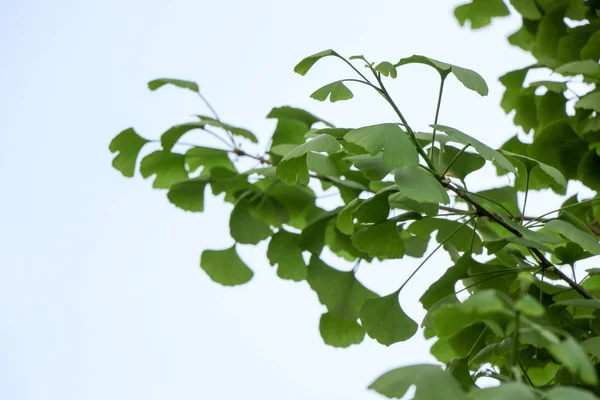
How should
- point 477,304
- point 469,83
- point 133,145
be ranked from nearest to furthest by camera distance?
point 477,304 → point 469,83 → point 133,145

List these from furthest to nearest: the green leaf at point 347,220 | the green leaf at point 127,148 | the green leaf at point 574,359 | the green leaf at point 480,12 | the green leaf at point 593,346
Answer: the green leaf at point 480,12
the green leaf at point 127,148
the green leaf at point 347,220
the green leaf at point 593,346
the green leaf at point 574,359

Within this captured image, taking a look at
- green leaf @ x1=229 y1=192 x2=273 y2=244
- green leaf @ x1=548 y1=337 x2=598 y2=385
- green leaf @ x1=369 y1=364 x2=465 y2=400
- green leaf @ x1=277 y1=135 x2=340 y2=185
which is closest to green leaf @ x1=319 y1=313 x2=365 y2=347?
green leaf @ x1=229 y1=192 x2=273 y2=244

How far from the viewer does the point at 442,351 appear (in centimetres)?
71

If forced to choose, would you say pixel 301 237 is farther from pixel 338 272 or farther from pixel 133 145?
pixel 133 145

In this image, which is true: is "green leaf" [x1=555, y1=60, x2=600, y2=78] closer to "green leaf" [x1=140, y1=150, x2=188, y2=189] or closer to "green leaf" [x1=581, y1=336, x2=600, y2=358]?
"green leaf" [x1=581, y1=336, x2=600, y2=358]

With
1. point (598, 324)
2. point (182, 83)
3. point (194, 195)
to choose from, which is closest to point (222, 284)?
point (194, 195)

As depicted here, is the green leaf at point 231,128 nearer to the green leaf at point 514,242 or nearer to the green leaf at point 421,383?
the green leaf at point 514,242

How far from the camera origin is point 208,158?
83 cm

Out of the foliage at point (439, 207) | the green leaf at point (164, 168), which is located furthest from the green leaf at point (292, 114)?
the green leaf at point (164, 168)

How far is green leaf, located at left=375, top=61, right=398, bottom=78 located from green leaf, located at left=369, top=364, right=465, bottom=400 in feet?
0.68

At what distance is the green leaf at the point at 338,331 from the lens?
724 mm

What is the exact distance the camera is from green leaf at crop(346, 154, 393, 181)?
0.55 meters

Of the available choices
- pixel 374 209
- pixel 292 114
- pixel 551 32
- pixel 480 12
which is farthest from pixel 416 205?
pixel 480 12

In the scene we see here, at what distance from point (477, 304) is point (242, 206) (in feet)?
1.46
